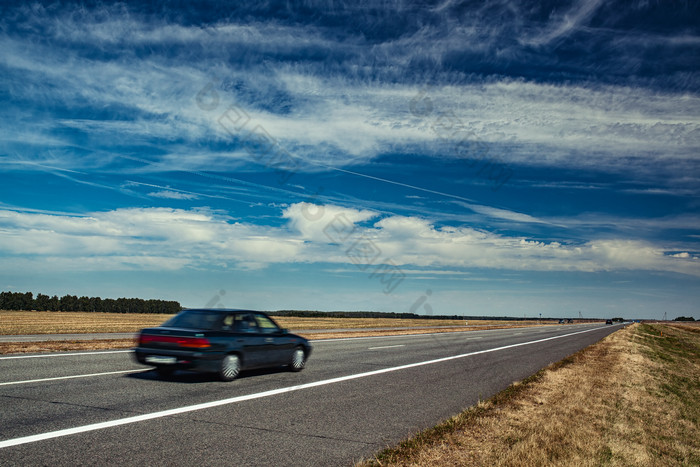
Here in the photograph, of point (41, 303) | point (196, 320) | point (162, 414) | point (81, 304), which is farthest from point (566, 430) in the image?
point (81, 304)

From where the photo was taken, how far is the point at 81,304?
110 meters

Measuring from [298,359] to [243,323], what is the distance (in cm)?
198

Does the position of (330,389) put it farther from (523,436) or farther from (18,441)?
(18,441)

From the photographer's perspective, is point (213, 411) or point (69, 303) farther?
point (69, 303)

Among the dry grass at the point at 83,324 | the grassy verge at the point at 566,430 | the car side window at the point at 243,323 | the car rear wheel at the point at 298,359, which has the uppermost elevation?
the car side window at the point at 243,323

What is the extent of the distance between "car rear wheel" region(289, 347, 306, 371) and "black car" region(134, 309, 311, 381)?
0.66 feet

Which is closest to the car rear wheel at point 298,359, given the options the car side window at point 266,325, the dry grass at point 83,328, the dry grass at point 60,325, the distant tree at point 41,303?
the car side window at point 266,325

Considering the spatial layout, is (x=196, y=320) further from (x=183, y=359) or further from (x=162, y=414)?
(x=162, y=414)

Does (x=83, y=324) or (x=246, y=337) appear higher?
(x=246, y=337)

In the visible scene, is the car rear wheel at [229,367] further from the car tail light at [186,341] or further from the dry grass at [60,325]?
the dry grass at [60,325]

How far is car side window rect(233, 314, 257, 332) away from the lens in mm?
10070

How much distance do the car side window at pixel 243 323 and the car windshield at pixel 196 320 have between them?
40 cm

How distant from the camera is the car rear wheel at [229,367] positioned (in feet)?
31.0

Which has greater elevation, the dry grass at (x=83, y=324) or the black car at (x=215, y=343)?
the black car at (x=215, y=343)
